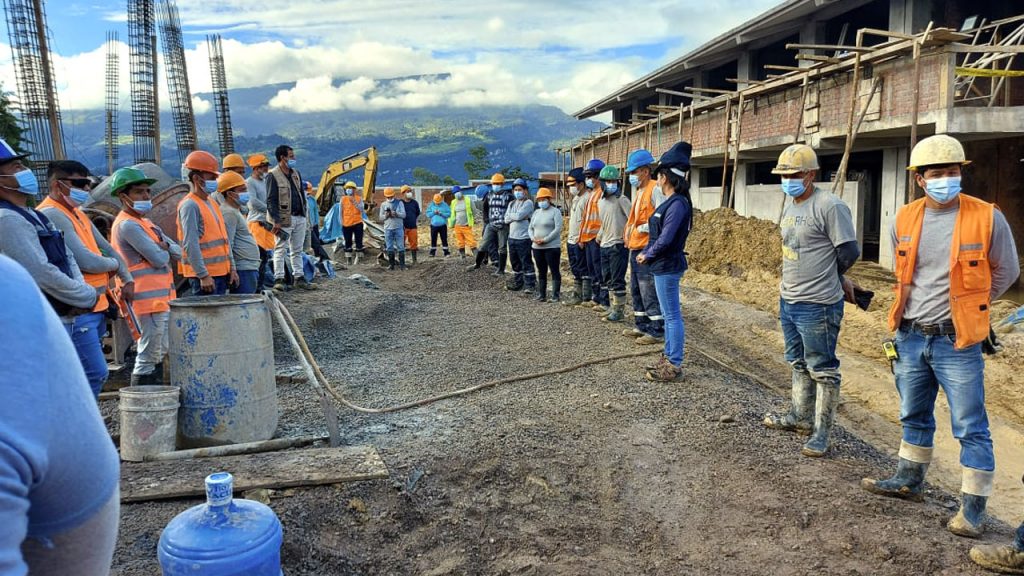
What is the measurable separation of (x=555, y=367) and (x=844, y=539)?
3716mm

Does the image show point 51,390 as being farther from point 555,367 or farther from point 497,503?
point 555,367

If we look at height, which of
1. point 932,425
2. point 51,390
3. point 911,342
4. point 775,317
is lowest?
point 775,317

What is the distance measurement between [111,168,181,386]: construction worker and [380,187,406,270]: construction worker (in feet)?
34.4

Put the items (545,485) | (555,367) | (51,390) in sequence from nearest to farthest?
(51,390), (545,485), (555,367)

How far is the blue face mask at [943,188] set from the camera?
3622 millimetres

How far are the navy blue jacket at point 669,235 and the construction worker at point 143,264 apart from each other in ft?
13.1

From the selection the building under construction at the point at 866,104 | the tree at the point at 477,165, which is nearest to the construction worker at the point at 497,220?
the building under construction at the point at 866,104

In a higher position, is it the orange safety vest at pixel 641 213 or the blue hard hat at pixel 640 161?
the blue hard hat at pixel 640 161

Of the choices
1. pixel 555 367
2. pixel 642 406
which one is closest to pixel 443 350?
pixel 555 367

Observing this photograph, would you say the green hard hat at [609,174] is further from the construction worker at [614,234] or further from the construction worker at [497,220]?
the construction worker at [497,220]

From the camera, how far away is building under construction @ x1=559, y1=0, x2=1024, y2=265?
1055 centimetres

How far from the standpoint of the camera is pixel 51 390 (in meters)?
0.88

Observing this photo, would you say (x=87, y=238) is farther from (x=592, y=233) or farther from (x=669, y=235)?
(x=592, y=233)

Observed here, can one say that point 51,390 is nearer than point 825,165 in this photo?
Yes
